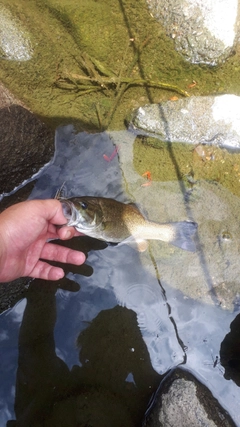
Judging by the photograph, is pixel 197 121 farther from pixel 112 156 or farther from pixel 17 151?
pixel 17 151

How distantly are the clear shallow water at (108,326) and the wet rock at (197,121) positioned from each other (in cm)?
78

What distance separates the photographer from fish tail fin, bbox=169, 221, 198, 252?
3.65 m

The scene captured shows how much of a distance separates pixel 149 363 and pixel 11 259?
173 cm

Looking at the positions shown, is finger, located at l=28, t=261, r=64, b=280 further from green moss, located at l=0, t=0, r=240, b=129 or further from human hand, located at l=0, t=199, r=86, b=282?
green moss, located at l=0, t=0, r=240, b=129

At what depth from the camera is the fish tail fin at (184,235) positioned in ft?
12.0

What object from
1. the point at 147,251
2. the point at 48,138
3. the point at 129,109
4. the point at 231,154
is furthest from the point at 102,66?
the point at 147,251

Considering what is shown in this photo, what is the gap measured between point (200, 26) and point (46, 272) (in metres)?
3.46

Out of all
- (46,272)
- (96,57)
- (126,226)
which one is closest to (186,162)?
(126,226)

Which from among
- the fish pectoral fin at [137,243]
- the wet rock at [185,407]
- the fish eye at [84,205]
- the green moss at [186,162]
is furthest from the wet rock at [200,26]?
the wet rock at [185,407]

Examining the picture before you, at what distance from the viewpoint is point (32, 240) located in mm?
3057

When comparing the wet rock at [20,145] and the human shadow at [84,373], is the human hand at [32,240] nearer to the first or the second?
the human shadow at [84,373]

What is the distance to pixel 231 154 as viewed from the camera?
4.13 meters

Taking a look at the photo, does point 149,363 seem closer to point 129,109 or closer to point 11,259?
point 11,259

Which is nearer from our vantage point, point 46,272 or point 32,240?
point 32,240
